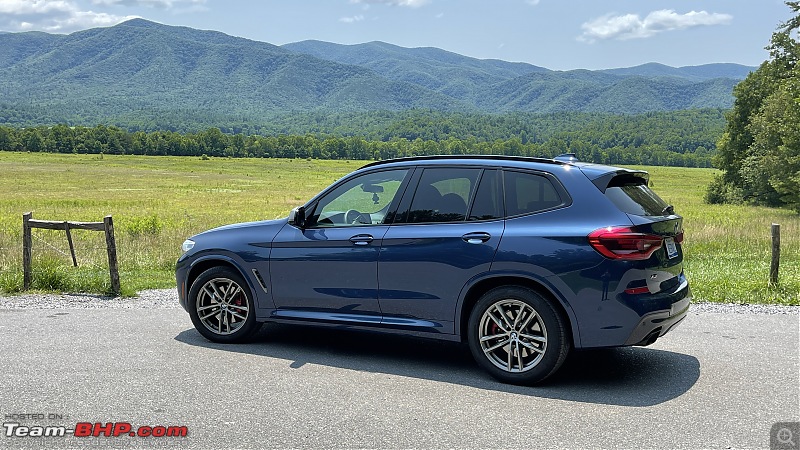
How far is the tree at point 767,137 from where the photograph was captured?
1646 inches

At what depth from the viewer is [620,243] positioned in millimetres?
5559

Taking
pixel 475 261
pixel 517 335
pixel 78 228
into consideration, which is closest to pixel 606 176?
pixel 475 261

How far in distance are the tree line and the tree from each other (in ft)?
258

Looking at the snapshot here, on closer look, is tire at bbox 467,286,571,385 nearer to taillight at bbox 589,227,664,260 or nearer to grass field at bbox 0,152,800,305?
taillight at bbox 589,227,664,260

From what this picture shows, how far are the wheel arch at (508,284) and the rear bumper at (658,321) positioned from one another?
43 centimetres

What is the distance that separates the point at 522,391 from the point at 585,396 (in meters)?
0.46

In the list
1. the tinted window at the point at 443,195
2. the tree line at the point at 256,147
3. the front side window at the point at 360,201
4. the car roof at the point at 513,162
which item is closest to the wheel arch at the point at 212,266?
the front side window at the point at 360,201

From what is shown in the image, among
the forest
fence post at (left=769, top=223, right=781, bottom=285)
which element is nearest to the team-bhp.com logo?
fence post at (left=769, top=223, right=781, bottom=285)

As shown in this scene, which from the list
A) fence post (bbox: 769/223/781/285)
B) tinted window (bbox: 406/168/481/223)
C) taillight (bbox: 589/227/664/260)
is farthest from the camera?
fence post (bbox: 769/223/781/285)

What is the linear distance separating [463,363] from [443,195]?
4.80 feet

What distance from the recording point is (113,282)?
10414 millimetres

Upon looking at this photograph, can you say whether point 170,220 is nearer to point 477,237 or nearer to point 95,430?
point 477,237

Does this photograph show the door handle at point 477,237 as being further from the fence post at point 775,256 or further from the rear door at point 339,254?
the fence post at point 775,256

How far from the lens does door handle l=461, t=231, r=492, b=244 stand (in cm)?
600
